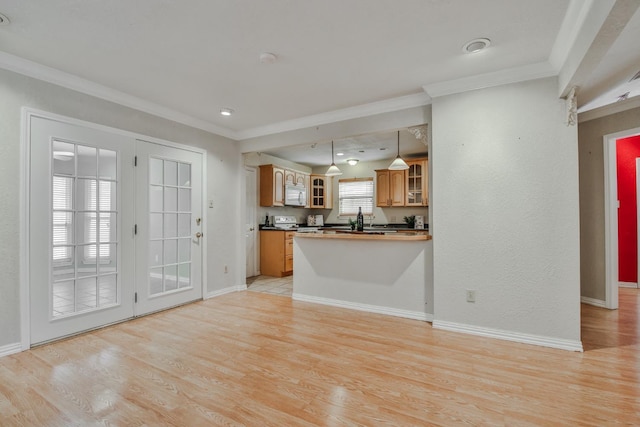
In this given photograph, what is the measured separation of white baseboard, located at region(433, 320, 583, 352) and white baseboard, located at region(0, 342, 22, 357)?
3.85 metres

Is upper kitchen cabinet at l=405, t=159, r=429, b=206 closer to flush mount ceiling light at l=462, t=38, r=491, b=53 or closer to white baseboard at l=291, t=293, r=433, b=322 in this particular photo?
white baseboard at l=291, t=293, r=433, b=322

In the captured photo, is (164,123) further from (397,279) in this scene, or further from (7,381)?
(397,279)

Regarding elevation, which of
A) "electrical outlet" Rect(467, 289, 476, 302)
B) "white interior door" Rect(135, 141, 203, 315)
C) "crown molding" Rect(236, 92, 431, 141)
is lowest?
"electrical outlet" Rect(467, 289, 476, 302)

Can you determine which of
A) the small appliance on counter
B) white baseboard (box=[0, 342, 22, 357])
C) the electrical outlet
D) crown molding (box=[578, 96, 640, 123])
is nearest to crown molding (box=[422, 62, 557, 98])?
crown molding (box=[578, 96, 640, 123])

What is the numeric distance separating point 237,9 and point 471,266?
9.69 feet

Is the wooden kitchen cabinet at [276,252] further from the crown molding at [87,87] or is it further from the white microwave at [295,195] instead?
the crown molding at [87,87]

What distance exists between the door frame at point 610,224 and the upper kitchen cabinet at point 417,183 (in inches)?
110

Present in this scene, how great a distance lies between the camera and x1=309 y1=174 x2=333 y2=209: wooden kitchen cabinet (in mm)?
7523

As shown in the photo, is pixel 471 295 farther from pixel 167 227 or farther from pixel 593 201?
pixel 167 227

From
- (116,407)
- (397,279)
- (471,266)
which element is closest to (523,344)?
(471,266)

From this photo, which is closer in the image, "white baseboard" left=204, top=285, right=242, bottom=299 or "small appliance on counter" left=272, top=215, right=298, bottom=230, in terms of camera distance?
"white baseboard" left=204, top=285, right=242, bottom=299

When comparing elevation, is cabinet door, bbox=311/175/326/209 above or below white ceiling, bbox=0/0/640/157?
below

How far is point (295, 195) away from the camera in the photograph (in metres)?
6.80

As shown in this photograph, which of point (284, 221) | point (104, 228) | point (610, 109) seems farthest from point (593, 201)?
point (104, 228)
